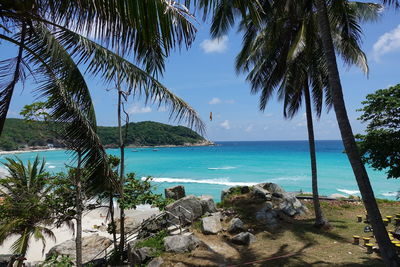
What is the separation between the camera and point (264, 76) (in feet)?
33.7

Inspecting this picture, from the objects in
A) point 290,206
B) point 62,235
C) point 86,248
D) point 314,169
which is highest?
point 314,169

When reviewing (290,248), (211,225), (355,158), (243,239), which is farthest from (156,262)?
(355,158)

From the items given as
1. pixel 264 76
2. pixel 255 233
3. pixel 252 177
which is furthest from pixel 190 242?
pixel 252 177

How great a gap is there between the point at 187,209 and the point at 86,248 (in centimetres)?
395

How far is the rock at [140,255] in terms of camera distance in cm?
646

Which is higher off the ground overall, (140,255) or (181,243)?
(181,243)

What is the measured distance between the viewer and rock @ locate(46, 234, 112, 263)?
8895 mm

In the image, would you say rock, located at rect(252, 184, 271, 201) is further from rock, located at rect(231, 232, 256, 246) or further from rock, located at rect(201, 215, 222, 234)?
rock, located at rect(231, 232, 256, 246)

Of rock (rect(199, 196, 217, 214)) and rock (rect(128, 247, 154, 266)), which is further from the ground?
rock (rect(199, 196, 217, 214))

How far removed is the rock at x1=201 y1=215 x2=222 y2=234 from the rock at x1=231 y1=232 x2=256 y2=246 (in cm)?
71

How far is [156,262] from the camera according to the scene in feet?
20.6

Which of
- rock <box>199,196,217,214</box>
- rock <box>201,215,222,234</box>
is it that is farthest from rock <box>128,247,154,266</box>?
rock <box>199,196,217,214</box>

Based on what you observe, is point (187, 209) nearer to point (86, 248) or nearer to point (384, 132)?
point (86, 248)

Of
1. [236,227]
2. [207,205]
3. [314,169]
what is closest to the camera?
[236,227]
